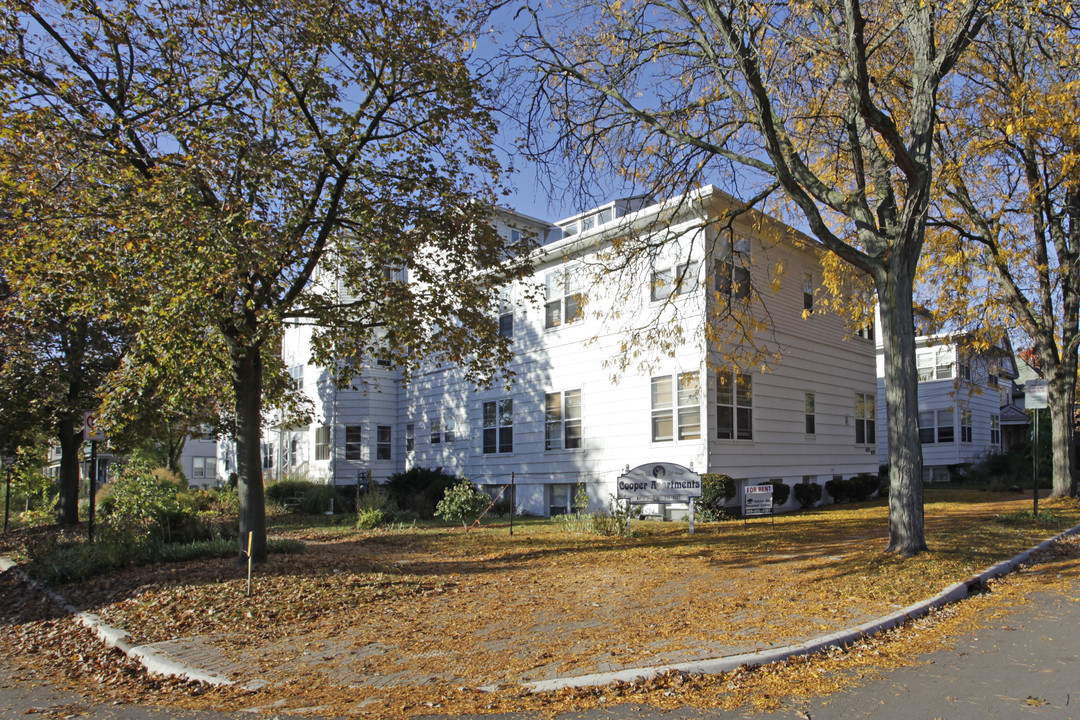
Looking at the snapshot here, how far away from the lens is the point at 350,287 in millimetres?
11914

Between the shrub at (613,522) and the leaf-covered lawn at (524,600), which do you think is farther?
the shrub at (613,522)

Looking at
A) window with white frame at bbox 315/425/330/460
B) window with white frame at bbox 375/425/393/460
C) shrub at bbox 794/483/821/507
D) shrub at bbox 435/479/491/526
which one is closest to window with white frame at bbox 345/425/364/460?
window with white frame at bbox 375/425/393/460

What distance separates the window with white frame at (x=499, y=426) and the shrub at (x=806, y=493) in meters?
8.17

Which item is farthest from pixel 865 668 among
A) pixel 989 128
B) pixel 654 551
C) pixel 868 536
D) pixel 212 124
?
pixel 989 128

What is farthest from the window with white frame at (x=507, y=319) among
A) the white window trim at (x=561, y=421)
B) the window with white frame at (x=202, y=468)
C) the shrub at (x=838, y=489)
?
the window with white frame at (x=202, y=468)

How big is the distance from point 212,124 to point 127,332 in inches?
439

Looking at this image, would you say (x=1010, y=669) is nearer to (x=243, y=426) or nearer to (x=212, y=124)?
(x=243, y=426)

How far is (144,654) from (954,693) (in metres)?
6.73

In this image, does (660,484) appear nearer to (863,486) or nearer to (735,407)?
(735,407)

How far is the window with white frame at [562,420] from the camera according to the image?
19.8 metres

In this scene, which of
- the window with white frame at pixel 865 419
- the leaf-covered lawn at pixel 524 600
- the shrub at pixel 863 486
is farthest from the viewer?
the window with white frame at pixel 865 419

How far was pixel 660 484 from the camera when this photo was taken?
1386 centimetres

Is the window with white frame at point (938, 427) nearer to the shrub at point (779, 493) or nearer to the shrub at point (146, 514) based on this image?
the shrub at point (779, 493)

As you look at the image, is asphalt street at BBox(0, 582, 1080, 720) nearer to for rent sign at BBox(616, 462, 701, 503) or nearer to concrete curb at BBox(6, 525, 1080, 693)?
concrete curb at BBox(6, 525, 1080, 693)
